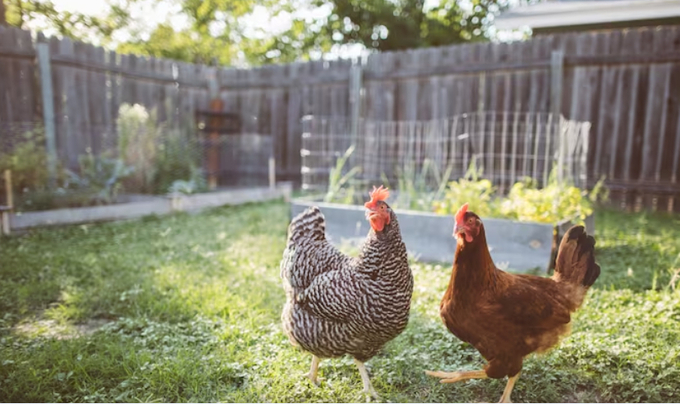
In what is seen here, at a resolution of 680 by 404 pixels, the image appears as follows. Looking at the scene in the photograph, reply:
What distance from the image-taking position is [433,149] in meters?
6.65

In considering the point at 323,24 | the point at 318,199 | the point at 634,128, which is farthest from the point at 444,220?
the point at 323,24

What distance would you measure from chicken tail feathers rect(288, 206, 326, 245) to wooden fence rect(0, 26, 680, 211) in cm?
528

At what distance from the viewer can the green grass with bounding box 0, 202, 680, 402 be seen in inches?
85.7

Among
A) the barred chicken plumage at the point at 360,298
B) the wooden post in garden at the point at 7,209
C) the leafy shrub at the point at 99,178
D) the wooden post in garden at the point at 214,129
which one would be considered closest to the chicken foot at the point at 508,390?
the barred chicken plumage at the point at 360,298

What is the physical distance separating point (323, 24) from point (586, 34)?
1147 centimetres

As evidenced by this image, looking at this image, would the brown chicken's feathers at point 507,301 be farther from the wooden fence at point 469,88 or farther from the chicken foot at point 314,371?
the wooden fence at point 469,88

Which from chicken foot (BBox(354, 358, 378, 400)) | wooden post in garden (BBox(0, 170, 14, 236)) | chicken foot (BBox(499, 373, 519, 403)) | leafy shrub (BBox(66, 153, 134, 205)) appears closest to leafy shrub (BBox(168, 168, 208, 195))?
leafy shrub (BBox(66, 153, 134, 205))

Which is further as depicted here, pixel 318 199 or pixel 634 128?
pixel 634 128

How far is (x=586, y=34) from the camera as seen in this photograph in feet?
20.4

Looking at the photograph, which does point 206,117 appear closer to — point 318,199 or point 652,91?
point 318,199

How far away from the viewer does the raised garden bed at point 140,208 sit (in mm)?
5043

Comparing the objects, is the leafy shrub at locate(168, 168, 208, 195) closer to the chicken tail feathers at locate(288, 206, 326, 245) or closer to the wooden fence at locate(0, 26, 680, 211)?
the wooden fence at locate(0, 26, 680, 211)

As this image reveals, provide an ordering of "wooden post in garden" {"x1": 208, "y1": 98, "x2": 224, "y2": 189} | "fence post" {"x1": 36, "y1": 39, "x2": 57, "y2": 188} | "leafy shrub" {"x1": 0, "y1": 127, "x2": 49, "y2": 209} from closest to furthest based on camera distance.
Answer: "leafy shrub" {"x1": 0, "y1": 127, "x2": 49, "y2": 209}
"fence post" {"x1": 36, "y1": 39, "x2": 57, "y2": 188}
"wooden post in garden" {"x1": 208, "y1": 98, "x2": 224, "y2": 189}

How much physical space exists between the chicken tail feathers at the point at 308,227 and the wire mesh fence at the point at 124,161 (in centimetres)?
443
